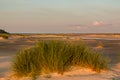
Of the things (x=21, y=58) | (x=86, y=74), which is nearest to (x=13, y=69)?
(x=21, y=58)

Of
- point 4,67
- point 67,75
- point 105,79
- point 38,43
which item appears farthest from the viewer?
point 4,67

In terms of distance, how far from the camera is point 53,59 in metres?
13.8

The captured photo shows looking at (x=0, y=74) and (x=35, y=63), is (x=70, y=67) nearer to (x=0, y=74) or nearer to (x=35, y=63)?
(x=35, y=63)

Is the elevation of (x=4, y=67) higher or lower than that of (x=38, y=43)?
lower

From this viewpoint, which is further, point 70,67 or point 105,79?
point 70,67

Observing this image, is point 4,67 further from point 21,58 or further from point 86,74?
point 86,74

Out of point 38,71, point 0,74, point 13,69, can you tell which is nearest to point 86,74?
point 38,71

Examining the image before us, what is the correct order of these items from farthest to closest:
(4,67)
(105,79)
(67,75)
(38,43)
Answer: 1. (4,67)
2. (38,43)
3. (67,75)
4. (105,79)

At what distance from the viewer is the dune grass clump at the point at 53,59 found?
13695mm

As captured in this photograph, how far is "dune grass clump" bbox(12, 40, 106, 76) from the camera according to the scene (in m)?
13.7

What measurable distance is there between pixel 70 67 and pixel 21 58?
6.36ft

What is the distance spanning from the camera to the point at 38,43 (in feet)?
47.2

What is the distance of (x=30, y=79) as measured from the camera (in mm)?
12508

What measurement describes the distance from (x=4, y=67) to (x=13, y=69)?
3.29 meters
